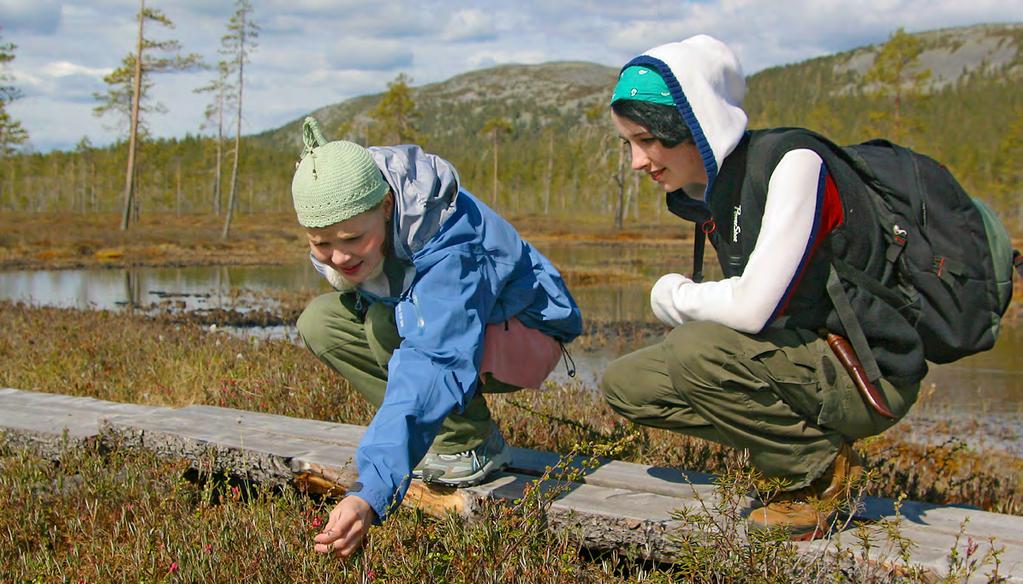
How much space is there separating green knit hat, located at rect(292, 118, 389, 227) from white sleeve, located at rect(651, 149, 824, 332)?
1209 mm

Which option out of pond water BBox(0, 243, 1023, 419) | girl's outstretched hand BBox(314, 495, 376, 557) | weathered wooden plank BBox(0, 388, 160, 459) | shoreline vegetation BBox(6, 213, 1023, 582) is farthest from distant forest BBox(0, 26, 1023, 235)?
girl's outstretched hand BBox(314, 495, 376, 557)

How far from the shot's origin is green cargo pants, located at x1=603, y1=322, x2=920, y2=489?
2838 mm

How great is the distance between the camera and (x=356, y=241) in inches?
118

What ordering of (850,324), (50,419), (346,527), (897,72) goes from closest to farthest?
(346,527)
(850,324)
(50,419)
(897,72)

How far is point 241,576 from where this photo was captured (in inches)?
110

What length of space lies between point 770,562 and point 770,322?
0.73 metres

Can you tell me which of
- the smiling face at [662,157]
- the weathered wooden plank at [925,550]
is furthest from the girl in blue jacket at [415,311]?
the weathered wooden plank at [925,550]

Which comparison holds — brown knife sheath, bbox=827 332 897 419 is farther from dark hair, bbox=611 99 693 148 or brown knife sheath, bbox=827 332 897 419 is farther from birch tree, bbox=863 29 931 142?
birch tree, bbox=863 29 931 142

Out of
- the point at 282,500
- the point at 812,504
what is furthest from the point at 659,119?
the point at 282,500

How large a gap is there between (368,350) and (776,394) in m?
1.70

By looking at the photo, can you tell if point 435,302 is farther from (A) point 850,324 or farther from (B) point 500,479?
(A) point 850,324

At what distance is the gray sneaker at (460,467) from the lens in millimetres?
3404

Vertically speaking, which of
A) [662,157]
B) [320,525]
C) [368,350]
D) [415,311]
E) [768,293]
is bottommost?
[320,525]

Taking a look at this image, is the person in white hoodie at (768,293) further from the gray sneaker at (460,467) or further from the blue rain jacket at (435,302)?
the gray sneaker at (460,467)
